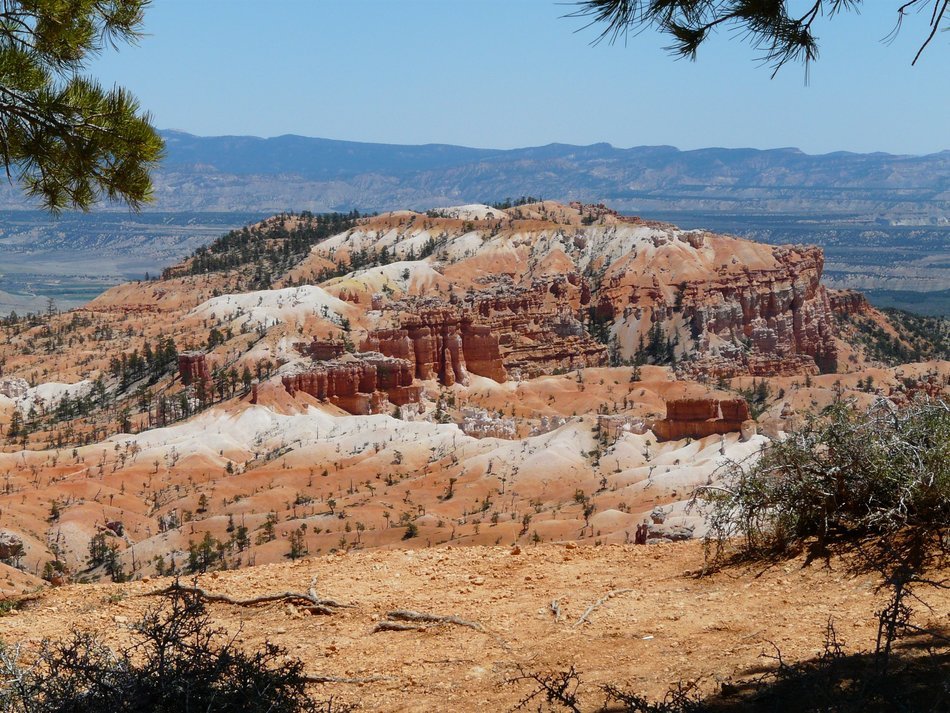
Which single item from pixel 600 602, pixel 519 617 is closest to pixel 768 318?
pixel 600 602

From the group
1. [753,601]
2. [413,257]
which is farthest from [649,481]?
[413,257]

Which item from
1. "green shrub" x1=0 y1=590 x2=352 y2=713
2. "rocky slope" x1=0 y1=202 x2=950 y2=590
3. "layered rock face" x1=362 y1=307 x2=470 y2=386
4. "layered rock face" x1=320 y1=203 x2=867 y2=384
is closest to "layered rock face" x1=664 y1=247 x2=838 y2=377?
"layered rock face" x1=320 y1=203 x2=867 y2=384

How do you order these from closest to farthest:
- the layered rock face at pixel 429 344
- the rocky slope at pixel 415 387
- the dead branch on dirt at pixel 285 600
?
the dead branch on dirt at pixel 285 600 → the rocky slope at pixel 415 387 → the layered rock face at pixel 429 344

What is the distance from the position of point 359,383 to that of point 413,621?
42.2m

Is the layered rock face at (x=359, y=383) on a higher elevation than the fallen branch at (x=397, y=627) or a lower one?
lower

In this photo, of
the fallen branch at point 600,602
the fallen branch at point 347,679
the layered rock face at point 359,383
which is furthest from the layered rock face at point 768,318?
the fallen branch at point 347,679

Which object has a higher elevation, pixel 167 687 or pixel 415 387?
pixel 167 687

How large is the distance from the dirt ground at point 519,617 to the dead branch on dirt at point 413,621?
72 millimetres

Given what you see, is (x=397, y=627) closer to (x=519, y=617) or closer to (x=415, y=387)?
(x=519, y=617)

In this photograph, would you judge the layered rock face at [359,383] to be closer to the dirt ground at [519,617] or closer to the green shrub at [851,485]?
the dirt ground at [519,617]

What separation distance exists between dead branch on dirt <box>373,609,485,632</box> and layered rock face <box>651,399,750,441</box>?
29.7 meters

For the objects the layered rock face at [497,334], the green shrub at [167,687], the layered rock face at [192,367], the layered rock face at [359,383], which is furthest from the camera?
the layered rock face at [497,334]

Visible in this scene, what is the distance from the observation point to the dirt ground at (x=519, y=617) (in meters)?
6.67

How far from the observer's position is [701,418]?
37.8 meters
